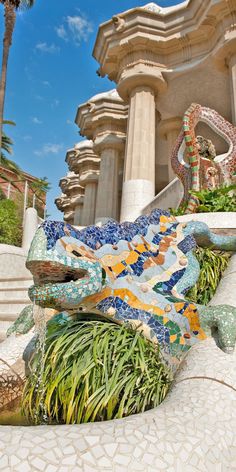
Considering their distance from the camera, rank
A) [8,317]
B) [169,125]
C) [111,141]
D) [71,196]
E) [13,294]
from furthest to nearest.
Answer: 1. [71,196]
2. [111,141]
3. [169,125]
4. [13,294]
5. [8,317]

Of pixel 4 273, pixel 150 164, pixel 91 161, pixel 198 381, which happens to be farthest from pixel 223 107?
pixel 198 381

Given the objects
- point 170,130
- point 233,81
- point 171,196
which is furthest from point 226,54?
point 171,196

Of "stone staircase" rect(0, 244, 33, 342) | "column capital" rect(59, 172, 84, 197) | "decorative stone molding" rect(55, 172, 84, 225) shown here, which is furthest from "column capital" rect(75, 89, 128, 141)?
"stone staircase" rect(0, 244, 33, 342)

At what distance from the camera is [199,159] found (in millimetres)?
6422

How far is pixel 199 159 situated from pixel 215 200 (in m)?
1.01

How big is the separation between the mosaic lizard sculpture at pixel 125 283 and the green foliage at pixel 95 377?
11 centimetres

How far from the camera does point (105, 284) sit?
2166 mm

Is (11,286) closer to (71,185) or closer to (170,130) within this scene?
(170,130)

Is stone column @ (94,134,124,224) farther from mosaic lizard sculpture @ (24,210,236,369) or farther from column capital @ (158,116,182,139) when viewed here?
mosaic lizard sculpture @ (24,210,236,369)

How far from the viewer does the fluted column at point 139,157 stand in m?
13.6

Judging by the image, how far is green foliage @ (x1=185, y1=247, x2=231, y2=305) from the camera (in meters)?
3.31

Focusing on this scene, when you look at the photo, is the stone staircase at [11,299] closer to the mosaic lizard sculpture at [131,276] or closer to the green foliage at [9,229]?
the mosaic lizard sculpture at [131,276]

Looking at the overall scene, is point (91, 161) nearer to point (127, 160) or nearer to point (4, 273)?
point (127, 160)

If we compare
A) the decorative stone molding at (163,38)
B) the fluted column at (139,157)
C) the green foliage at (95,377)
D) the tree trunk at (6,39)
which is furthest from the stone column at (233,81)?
the green foliage at (95,377)
